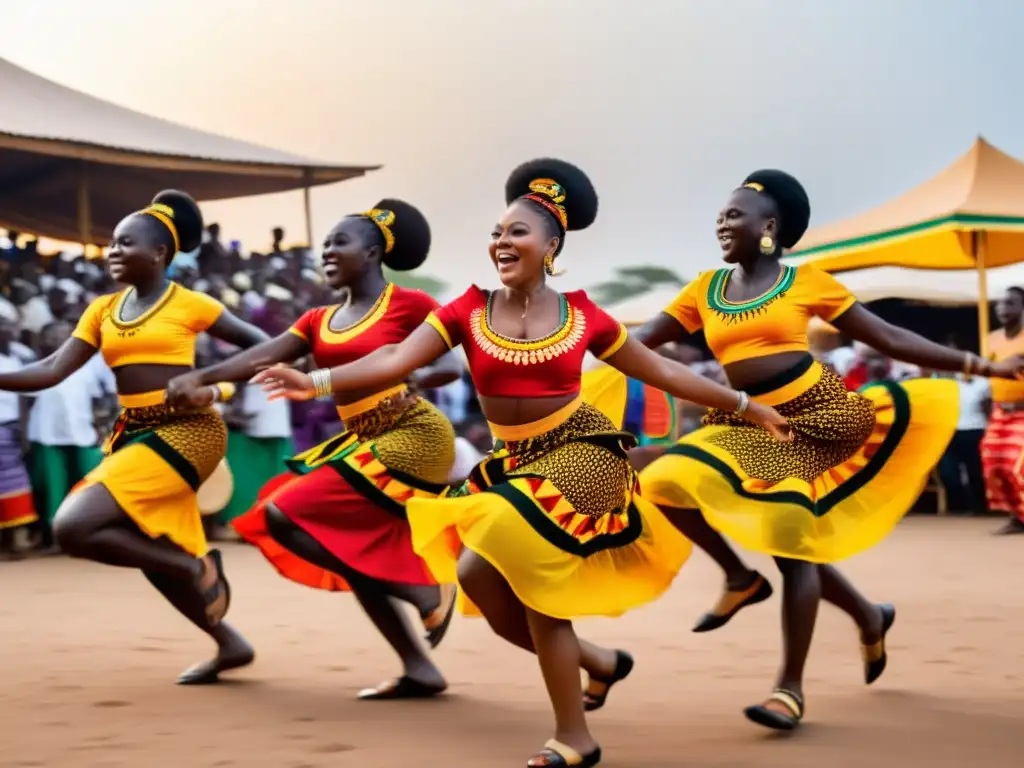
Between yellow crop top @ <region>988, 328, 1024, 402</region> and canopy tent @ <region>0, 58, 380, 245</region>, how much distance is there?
1021 centimetres

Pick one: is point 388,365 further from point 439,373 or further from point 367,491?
point 439,373

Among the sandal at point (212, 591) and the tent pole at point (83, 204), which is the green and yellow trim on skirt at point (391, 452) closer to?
the sandal at point (212, 591)

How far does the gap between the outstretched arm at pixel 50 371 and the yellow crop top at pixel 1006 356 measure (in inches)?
281

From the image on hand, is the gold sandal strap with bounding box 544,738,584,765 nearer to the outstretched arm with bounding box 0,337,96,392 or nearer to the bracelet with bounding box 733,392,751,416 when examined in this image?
the bracelet with bounding box 733,392,751,416

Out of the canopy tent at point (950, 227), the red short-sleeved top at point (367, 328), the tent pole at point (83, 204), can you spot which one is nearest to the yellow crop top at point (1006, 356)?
the canopy tent at point (950, 227)

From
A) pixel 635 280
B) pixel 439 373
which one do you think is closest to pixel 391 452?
pixel 439 373

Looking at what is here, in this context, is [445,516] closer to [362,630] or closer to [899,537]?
[362,630]

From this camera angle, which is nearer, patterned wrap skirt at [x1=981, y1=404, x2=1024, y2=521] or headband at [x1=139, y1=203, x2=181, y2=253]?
headband at [x1=139, y1=203, x2=181, y2=253]

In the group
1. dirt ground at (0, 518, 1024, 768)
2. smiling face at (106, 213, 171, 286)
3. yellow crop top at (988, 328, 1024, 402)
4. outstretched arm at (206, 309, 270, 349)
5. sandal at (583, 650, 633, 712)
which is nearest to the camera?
dirt ground at (0, 518, 1024, 768)

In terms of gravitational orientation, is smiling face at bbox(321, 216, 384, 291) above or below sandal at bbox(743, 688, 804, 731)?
above

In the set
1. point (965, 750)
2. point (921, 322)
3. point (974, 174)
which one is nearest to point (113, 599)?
point (965, 750)

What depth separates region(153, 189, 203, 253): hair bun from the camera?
607 centimetres

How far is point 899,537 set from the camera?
1250 centimetres

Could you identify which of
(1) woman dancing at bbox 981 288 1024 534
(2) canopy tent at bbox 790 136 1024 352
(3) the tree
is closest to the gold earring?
(1) woman dancing at bbox 981 288 1024 534
